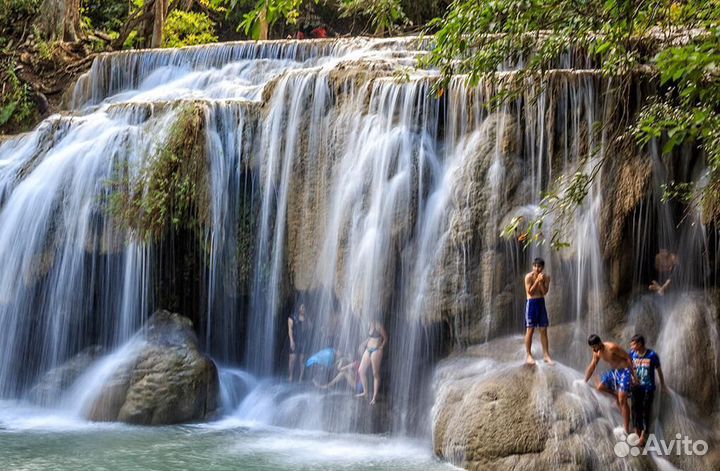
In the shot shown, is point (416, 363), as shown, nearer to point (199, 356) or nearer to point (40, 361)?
point (199, 356)

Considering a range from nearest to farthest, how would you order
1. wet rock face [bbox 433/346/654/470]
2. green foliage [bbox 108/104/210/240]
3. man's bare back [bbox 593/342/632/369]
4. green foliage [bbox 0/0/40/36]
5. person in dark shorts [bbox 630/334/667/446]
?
Answer: wet rock face [bbox 433/346/654/470], person in dark shorts [bbox 630/334/667/446], man's bare back [bbox 593/342/632/369], green foliage [bbox 108/104/210/240], green foliage [bbox 0/0/40/36]

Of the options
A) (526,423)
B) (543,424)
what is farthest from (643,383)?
(526,423)

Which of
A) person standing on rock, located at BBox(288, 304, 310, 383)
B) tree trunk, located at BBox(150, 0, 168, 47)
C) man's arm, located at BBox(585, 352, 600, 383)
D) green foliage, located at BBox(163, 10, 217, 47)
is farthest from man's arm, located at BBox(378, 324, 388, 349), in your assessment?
green foliage, located at BBox(163, 10, 217, 47)

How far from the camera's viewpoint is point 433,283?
1027cm

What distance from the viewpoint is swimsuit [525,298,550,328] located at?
30.5ft

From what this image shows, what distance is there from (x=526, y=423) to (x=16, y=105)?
15.5m

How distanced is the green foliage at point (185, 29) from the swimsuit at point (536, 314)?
16625mm

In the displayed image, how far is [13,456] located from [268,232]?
482 centimetres

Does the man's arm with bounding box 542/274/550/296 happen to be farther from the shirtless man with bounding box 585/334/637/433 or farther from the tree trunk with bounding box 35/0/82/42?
the tree trunk with bounding box 35/0/82/42

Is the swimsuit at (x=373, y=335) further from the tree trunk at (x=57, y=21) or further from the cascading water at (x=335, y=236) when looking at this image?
the tree trunk at (x=57, y=21)

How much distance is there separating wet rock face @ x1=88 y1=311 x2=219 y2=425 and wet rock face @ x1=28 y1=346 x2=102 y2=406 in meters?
0.98

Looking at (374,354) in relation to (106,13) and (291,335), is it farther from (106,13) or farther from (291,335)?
(106,13)

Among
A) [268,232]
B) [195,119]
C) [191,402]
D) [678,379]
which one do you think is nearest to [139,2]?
[195,119]

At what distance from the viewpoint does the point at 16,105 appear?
19109 mm
